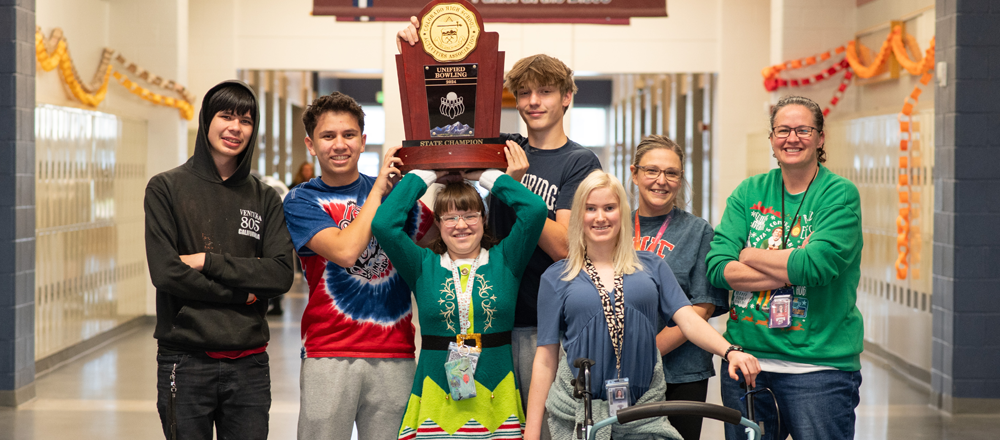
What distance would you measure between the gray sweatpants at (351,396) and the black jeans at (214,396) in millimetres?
136

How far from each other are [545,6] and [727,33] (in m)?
3.92

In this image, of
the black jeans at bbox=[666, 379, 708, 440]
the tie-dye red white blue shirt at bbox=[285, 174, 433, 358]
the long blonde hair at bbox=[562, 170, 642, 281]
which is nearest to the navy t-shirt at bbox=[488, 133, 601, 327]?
the long blonde hair at bbox=[562, 170, 642, 281]

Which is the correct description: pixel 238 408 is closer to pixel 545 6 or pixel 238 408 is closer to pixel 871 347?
pixel 545 6

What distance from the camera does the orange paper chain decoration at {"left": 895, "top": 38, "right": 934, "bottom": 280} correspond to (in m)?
6.04

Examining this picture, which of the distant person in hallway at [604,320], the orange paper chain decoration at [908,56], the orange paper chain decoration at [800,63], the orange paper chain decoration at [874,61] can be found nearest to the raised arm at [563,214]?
the distant person in hallway at [604,320]

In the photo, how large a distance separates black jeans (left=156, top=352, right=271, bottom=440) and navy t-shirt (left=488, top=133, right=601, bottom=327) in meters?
0.82

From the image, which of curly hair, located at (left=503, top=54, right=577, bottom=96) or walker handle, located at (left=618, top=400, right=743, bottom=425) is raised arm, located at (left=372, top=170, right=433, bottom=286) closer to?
curly hair, located at (left=503, top=54, right=577, bottom=96)

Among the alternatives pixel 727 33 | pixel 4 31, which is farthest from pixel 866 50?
pixel 4 31

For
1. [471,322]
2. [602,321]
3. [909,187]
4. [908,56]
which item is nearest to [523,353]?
[471,322]

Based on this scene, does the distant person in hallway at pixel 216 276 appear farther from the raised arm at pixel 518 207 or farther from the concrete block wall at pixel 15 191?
the concrete block wall at pixel 15 191

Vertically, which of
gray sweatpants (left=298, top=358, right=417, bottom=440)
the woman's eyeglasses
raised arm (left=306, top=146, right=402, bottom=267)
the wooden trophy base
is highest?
the woman's eyeglasses

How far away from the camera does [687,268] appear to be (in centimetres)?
259

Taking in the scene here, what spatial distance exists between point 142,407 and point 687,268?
156 inches

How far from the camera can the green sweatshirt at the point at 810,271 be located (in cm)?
239
